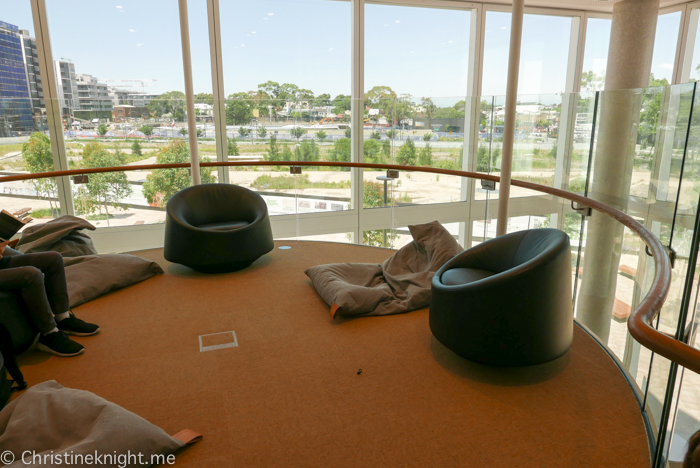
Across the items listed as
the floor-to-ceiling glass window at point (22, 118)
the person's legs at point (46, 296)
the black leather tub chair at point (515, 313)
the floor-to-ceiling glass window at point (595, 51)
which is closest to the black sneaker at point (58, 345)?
the person's legs at point (46, 296)

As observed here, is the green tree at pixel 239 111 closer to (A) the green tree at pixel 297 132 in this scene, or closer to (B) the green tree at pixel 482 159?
(A) the green tree at pixel 297 132

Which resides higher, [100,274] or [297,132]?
[297,132]

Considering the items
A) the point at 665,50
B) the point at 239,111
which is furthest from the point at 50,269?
the point at 665,50

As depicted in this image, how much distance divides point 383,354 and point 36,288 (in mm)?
1792

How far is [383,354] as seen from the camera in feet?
8.44

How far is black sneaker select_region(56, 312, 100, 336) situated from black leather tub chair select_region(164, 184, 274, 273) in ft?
3.17

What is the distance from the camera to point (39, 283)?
95.5 inches

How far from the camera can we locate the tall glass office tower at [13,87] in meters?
5.63

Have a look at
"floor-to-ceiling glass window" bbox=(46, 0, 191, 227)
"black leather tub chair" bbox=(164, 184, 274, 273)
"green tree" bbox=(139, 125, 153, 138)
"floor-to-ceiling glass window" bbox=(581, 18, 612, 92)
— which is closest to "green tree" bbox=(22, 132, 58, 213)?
"floor-to-ceiling glass window" bbox=(46, 0, 191, 227)

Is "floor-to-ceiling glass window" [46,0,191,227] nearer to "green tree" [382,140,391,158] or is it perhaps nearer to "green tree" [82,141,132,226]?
"green tree" [82,141,132,226]

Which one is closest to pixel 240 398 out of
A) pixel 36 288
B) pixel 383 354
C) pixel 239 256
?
pixel 383 354

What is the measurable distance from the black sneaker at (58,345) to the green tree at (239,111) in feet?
15.3

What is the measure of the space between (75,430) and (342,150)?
5.43m

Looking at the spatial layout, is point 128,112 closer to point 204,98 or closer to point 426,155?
point 204,98
